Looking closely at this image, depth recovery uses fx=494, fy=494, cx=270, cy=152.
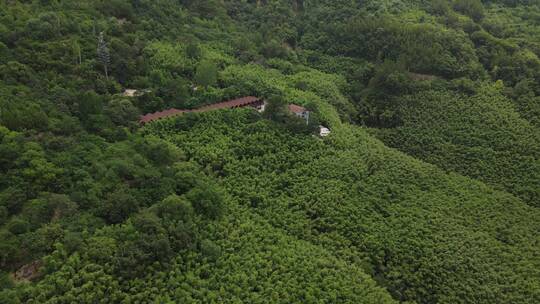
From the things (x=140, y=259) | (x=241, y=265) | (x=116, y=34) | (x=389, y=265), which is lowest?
(x=389, y=265)

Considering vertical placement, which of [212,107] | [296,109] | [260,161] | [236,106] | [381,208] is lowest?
[381,208]

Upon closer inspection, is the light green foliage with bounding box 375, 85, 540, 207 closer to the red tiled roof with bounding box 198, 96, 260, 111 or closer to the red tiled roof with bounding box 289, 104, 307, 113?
the red tiled roof with bounding box 289, 104, 307, 113

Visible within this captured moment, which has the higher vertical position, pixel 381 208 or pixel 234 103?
pixel 234 103

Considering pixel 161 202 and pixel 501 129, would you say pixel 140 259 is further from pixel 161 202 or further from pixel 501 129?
pixel 501 129

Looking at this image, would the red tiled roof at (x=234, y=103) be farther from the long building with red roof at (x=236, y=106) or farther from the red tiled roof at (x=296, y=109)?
the red tiled roof at (x=296, y=109)

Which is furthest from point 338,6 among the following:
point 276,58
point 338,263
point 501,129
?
point 338,263

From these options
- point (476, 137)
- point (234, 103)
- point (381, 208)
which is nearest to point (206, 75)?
point (234, 103)

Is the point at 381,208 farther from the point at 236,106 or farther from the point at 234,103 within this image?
the point at 234,103

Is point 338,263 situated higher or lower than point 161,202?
lower
